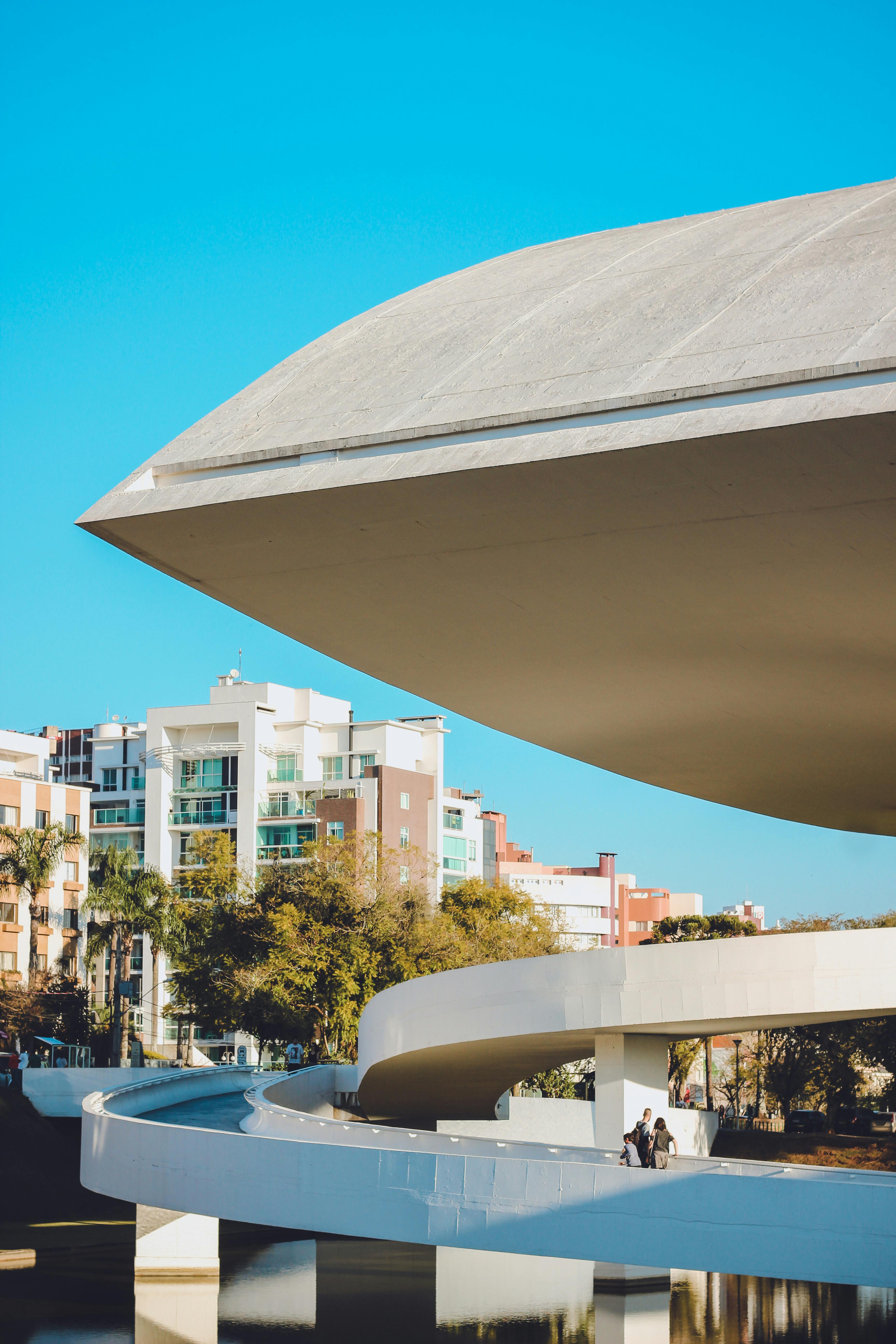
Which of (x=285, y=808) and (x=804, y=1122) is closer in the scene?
(x=804, y=1122)

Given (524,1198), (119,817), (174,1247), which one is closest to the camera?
(524,1198)

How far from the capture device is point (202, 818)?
267 feet

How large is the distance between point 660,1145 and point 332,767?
67695 millimetres

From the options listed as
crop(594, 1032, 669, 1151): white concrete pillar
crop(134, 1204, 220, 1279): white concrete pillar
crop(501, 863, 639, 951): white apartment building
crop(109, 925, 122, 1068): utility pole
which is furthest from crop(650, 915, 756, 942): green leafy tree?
crop(501, 863, 639, 951): white apartment building

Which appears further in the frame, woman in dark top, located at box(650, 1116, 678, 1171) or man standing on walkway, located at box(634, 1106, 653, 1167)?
man standing on walkway, located at box(634, 1106, 653, 1167)

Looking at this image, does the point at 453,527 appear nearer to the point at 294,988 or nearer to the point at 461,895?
the point at 294,988

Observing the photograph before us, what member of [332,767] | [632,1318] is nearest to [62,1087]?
[632,1318]

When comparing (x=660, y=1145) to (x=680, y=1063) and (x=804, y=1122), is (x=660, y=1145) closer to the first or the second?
(x=804, y=1122)

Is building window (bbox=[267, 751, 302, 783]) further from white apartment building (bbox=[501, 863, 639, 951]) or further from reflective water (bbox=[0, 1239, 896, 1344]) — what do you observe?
reflective water (bbox=[0, 1239, 896, 1344])

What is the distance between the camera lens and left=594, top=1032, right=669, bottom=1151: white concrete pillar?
70.8 feet

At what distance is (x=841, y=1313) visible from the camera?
1038 inches

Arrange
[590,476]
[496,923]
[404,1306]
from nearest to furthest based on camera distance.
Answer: [590,476]
[404,1306]
[496,923]

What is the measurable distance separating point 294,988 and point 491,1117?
10.1 metres

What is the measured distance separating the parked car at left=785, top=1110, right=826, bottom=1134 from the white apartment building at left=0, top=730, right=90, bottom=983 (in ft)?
109
